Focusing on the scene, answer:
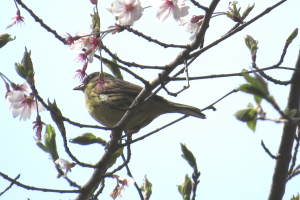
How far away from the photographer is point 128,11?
9.32 ft

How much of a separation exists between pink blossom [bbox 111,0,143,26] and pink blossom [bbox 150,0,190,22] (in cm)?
16

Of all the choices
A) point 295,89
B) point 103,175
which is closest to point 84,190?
point 103,175

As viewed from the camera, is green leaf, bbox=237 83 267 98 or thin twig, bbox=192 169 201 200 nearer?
green leaf, bbox=237 83 267 98

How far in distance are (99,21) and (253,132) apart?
53.1 inches

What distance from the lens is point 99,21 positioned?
9.26 feet

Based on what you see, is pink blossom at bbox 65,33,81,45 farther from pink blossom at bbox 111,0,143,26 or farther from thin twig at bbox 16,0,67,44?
pink blossom at bbox 111,0,143,26

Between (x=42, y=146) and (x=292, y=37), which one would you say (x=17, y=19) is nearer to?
(x=42, y=146)

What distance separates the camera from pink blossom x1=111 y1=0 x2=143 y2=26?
9.25 feet

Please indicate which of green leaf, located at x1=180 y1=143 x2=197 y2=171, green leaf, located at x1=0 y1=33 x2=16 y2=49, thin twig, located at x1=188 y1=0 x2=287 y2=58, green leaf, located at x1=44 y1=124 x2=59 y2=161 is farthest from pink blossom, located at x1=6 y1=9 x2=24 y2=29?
green leaf, located at x1=180 y1=143 x2=197 y2=171

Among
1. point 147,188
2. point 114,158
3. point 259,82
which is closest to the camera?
point 259,82

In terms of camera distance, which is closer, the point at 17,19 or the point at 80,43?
the point at 80,43

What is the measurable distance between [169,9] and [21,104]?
1.55m

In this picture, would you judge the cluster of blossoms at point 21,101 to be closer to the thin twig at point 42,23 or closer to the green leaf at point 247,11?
the thin twig at point 42,23

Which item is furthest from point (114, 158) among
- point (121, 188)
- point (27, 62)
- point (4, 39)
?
point (4, 39)
